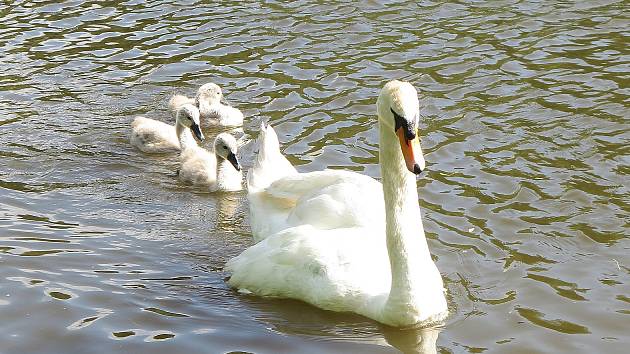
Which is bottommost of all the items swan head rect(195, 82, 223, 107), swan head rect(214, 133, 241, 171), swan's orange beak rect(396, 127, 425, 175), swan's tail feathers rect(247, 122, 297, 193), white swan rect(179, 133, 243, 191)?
white swan rect(179, 133, 243, 191)

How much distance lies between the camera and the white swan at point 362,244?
667 cm

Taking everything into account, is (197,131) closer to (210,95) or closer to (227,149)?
(210,95)

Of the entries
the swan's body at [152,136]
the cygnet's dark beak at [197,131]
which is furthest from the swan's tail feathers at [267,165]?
the cygnet's dark beak at [197,131]

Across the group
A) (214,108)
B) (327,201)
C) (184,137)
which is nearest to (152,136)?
(184,137)

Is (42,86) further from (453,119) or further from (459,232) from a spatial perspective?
(459,232)

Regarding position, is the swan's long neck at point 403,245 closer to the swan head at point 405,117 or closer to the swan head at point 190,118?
the swan head at point 405,117

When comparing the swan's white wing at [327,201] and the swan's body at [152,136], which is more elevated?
the swan's white wing at [327,201]

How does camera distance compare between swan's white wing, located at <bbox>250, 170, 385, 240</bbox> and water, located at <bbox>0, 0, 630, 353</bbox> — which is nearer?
water, located at <bbox>0, 0, 630, 353</bbox>

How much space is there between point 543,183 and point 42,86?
6.18 m

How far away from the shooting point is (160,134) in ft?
36.0

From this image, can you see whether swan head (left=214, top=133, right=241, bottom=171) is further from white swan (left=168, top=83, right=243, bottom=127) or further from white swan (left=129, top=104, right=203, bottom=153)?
white swan (left=168, top=83, right=243, bottom=127)

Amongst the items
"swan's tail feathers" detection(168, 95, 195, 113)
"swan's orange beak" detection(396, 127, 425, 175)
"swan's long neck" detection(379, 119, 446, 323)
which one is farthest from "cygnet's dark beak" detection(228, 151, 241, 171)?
"swan's orange beak" detection(396, 127, 425, 175)

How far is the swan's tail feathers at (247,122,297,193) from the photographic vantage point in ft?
27.8

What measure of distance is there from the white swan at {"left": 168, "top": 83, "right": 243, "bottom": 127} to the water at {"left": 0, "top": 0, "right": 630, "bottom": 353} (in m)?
0.25
